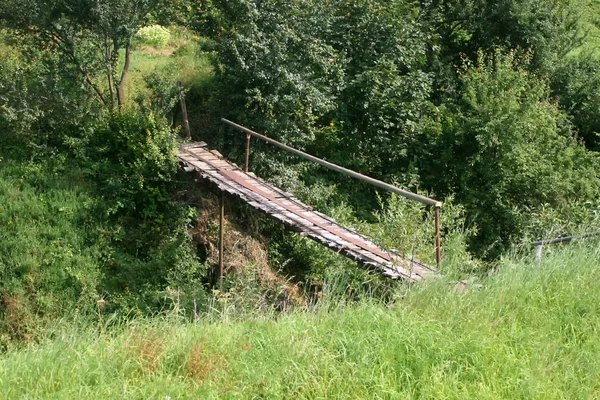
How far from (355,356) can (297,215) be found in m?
4.93

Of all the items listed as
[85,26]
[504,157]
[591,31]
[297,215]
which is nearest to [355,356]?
[297,215]

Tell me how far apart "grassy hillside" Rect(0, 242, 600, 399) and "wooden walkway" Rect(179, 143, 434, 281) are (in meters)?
1.57

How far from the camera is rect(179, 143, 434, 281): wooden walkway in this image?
7.59m

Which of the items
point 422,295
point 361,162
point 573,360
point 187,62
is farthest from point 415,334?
point 187,62

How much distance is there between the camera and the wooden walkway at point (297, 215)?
24.9 ft

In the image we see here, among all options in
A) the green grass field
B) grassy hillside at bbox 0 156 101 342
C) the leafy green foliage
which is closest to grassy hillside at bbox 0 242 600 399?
grassy hillside at bbox 0 156 101 342

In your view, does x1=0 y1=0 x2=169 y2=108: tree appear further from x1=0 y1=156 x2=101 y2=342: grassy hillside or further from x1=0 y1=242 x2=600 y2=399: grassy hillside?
x1=0 y1=242 x2=600 y2=399: grassy hillside

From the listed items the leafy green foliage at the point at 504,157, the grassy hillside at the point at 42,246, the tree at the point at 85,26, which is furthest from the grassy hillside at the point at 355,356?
the leafy green foliage at the point at 504,157

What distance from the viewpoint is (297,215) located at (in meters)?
9.36

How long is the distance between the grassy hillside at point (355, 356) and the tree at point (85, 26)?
24.8 feet

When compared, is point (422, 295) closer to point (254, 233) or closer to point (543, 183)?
point (254, 233)

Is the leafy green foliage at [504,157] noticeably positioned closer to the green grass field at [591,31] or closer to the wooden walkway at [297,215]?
the wooden walkway at [297,215]

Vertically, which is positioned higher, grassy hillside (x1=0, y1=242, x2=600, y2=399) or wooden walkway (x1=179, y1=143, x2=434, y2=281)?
grassy hillside (x1=0, y1=242, x2=600, y2=399)

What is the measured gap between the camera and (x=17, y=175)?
1131 centimetres
